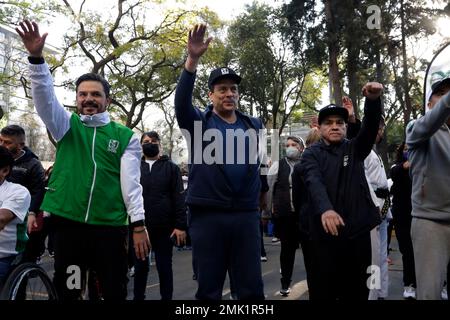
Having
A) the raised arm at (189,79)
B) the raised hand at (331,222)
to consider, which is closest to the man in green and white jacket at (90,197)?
the raised arm at (189,79)

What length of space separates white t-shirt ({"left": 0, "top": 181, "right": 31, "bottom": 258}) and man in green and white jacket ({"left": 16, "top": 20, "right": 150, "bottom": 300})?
0.63 meters

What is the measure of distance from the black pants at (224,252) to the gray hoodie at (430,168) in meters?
1.08

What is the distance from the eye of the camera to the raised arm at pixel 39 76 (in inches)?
107

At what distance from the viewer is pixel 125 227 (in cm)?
314

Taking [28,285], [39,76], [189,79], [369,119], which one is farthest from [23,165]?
[369,119]

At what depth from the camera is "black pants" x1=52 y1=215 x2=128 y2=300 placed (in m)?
2.95

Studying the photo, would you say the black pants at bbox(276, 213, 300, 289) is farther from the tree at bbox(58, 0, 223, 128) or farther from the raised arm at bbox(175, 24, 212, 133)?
the tree at bbox(58, 0, 223, 128)

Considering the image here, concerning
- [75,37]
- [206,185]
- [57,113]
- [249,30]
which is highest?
[249,30]

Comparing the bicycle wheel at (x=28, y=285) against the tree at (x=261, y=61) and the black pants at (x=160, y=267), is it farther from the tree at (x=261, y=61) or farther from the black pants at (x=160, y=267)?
the tree at (x=261, y=61)

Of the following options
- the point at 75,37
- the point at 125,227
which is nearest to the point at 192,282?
the point at 125,227

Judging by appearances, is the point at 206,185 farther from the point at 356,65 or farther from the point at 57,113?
the point at 356,65

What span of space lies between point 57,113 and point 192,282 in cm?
388

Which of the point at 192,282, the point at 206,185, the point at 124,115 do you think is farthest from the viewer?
the point at 124,115
